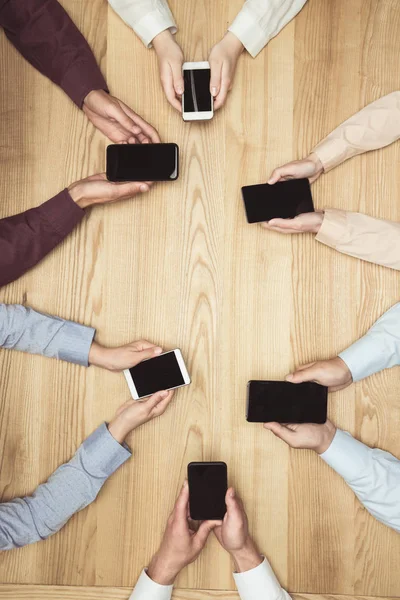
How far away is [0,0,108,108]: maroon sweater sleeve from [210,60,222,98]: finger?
20cm

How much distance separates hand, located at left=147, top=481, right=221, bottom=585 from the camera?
3.50ft

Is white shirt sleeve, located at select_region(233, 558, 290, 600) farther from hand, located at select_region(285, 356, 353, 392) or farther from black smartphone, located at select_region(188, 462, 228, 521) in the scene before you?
hand, located at select_region(285, 356, 353, 392)

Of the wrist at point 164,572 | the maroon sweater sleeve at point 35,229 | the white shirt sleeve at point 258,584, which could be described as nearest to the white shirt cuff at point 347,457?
the white shirt sleeve at point 258,584

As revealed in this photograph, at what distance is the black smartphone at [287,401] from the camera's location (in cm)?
107

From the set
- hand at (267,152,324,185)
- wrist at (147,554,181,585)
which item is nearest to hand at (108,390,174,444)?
wrist at (147,554,181,585)

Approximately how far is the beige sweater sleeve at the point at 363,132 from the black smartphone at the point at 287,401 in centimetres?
40

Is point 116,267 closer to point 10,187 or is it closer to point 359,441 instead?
point 10,187

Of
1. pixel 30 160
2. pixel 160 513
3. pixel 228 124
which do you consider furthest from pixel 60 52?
pixel 160 513

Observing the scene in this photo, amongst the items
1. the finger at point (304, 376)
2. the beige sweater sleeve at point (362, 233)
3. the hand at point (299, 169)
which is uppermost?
the hand at point (299, 169)

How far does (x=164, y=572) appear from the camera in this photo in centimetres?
107

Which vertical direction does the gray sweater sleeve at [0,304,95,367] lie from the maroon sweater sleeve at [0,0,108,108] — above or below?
below

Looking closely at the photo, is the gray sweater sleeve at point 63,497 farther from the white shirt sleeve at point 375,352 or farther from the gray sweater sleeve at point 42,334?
the white shirt sleeve at point 375,352

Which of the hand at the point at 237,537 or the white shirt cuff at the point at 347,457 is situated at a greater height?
the white shirt cuff at the point at 347,457

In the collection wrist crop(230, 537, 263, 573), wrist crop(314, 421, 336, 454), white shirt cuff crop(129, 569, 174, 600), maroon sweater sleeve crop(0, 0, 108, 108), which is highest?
maroon sweater sleeve crop(0, 0, 108, 108)
